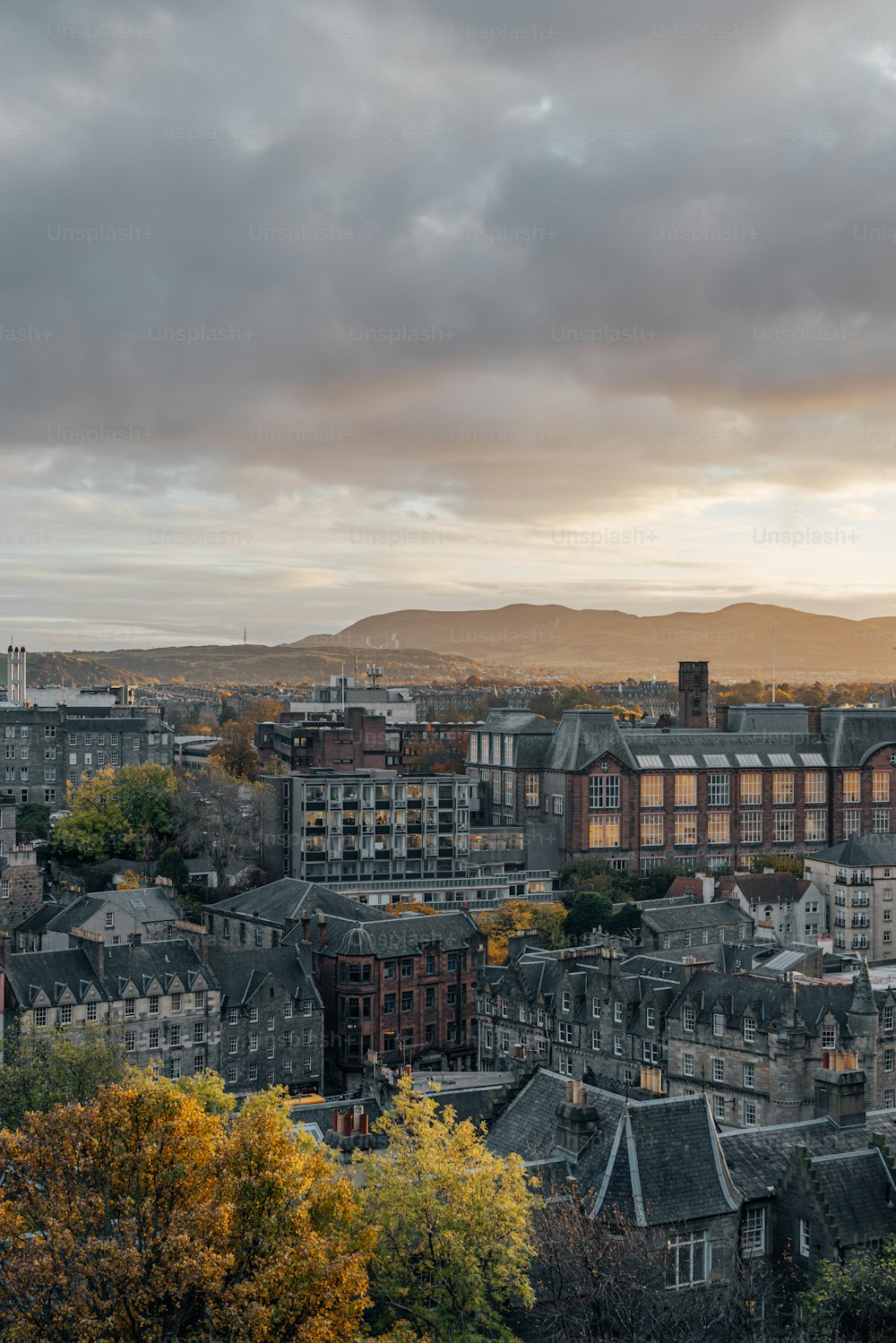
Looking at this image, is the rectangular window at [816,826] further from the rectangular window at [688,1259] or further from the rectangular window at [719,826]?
the rectangular window at [688,1259]

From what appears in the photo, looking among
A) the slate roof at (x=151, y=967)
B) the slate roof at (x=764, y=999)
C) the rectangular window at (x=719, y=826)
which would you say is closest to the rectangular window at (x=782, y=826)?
the rectangular window at (x=719, y=826)

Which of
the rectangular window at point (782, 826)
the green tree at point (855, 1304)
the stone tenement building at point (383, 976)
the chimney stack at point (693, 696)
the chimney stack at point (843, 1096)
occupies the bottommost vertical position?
the stone tenement building at point (383, 976)

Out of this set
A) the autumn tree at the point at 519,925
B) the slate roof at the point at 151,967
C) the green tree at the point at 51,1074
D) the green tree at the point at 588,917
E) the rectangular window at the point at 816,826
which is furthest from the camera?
the rectangular window at the point at 816,826

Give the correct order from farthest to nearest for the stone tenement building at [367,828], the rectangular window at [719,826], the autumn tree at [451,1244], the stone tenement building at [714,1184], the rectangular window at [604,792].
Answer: the rectangular window at [719,826] → the rectangular window at [604,792] → the stone tenement building at [367,828] → the stone tenement building at [714,1184] → the autumn tree at [451,1244]

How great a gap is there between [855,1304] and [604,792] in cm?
10607

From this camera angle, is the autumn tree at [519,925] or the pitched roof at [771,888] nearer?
the autumn tree at [519,925]

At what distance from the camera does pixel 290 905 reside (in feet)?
359

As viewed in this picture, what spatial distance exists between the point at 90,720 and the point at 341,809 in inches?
1638

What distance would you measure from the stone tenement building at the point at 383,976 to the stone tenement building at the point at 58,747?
5640 cm

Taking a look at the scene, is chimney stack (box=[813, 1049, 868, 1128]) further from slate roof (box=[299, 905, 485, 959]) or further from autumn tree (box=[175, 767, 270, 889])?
autumn tree (box=[175, 767, 270, 889])

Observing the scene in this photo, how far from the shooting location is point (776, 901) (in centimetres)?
12888

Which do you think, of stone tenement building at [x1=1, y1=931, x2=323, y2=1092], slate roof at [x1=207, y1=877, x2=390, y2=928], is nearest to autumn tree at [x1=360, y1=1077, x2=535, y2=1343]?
stone tenement building at [x1=1, y1=931, x2=323, y2=1092]

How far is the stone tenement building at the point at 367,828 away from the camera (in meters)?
136

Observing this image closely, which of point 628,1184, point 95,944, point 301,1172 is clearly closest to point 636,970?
point 95,944
